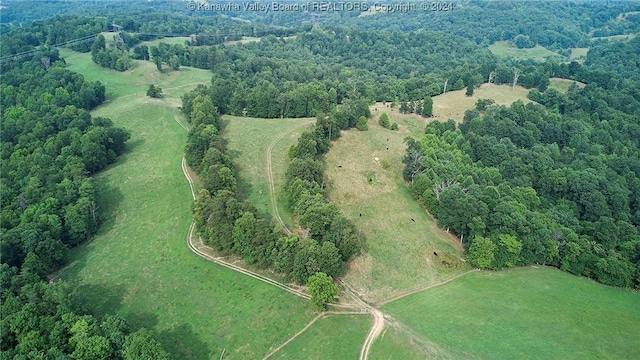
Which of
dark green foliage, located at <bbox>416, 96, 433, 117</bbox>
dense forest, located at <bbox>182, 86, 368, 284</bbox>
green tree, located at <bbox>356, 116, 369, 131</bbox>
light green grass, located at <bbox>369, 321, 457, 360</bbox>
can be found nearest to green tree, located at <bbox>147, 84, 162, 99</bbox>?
dense forest, located at <bbox>182, 86, 368, 284</bbox>

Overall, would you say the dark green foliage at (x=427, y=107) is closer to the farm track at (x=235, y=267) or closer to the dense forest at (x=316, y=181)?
the dense forest at (x=316, y=181)

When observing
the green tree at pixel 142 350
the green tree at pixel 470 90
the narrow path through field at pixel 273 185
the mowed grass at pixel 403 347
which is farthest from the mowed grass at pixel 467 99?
the green tree at pixel 142 350

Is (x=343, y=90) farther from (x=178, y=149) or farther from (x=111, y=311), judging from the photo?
(x=111, y=311)

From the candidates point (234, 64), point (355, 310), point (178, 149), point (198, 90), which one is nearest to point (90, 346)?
point (355, 310)

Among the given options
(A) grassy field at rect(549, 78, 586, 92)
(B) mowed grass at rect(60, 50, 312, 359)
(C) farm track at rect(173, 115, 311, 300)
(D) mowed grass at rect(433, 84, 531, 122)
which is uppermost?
(A) grassy field at rect(549, 78, 586, 92)

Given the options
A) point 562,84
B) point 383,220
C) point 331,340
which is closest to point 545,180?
point 383,220

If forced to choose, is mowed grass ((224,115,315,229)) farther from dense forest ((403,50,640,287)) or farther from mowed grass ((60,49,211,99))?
mowed grass ((60,49,211,99))
